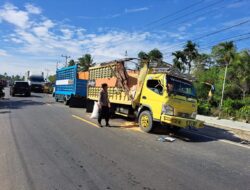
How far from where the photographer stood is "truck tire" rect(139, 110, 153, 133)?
11725mm

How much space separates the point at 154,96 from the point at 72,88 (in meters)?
11.8

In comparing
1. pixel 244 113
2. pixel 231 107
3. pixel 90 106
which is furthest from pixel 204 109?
pixel 90 106

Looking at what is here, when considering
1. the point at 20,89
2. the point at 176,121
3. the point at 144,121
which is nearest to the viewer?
the point at 176,121

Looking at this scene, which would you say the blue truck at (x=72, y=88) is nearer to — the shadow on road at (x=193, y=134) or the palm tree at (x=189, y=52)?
the shadow on road at (x=193, y=134)

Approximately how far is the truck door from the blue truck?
10164mm

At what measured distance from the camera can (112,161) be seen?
7207 millimetres

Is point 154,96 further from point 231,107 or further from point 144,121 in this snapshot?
point 231,107

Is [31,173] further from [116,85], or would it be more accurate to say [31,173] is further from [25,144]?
[116,85]

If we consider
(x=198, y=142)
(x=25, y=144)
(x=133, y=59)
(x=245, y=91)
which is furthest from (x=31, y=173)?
(x=245, y=91)

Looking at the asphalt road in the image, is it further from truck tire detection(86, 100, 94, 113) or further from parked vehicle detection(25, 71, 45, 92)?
parked vehicle detection(25, 71, 45, 92)

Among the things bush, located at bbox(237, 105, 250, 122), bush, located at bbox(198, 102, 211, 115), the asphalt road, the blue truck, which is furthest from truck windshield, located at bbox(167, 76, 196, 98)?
the blue truck

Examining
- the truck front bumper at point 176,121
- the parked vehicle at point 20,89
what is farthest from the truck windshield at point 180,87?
the parked vehicle at point 20,89

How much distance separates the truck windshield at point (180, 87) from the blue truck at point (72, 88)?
36.3ft

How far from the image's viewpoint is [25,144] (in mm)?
8578
